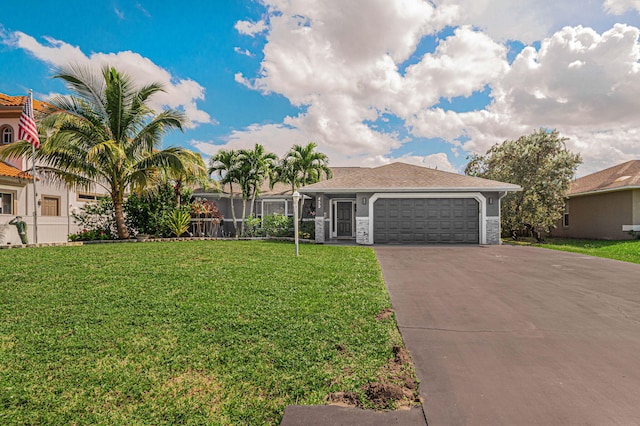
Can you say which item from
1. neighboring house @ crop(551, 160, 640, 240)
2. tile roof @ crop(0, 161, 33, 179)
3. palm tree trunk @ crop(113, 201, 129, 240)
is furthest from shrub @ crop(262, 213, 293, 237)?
neighboring house @ crop(551, 160, 640, 240)

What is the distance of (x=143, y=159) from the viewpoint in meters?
12.6

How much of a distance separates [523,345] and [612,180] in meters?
19.2

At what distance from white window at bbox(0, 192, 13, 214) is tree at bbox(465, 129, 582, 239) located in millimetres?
22746

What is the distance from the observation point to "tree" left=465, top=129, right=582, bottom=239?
1566 centimetres

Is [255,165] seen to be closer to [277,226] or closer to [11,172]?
[277,226]

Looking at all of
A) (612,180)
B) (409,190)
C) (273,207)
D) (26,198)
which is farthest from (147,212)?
(612,180)

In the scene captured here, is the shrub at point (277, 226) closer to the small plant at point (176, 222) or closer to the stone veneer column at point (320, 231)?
the stone veneer column at point (320, 231)

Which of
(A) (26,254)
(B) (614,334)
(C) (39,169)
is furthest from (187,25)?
(B) (614,334)

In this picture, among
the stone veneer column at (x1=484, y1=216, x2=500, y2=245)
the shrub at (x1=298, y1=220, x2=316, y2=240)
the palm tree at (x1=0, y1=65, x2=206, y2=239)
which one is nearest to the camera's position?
the palm tree at (x1=0, y1=65, x2=206, y2=239)

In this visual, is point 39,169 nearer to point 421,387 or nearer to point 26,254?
point 26,254

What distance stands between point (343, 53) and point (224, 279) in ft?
39.0

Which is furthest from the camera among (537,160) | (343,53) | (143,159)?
(537,160)

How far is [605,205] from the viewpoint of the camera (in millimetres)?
16594

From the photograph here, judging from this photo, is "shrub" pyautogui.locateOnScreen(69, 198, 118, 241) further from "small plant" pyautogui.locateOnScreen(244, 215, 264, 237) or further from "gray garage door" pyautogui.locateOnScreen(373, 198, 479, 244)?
"gray garage door" pyautogui.locateOnScreen(373, 198, 479, 244)
